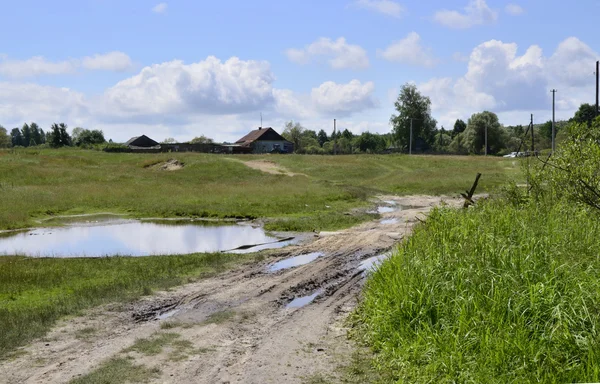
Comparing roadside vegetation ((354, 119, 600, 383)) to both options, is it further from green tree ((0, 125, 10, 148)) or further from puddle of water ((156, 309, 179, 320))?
green tree ((0, 125, 10, 148))

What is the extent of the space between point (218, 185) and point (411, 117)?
78496 millimetres

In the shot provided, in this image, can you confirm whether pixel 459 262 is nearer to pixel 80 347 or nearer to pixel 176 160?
pixel 80 347

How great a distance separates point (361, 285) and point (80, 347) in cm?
675

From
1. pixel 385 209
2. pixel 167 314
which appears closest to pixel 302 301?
pixel 167 314

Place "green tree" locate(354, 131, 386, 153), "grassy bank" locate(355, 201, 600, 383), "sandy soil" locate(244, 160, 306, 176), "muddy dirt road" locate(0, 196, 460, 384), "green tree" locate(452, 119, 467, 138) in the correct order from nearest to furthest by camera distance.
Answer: "grassy bank" locate(355, 201, 600, 383) → "muddy dirt road" locate(0, 196, 460, 384) → "sandy soil" locate(244, 160, 306, 176) → "green tree" locate(354, 131, 386, 153) → "green tree" locate(452, 119, 467, 138)

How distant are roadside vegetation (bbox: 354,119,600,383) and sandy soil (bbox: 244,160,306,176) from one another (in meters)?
42.6

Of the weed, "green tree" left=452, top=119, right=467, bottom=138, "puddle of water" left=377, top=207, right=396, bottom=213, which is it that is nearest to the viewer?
the weed

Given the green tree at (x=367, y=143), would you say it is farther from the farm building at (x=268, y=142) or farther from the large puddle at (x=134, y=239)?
the large puddle at (x=134, y=239)

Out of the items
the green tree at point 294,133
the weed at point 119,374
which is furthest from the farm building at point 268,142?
the weed at point 119,374

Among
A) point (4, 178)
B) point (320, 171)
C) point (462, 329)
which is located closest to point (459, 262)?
point (462, 329)

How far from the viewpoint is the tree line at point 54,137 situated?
105875 mm

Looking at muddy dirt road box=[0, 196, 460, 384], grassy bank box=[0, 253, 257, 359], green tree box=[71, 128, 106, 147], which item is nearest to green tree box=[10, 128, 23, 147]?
green tree box=[71, 128, 106, 147]

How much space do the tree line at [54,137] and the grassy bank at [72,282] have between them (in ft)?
275

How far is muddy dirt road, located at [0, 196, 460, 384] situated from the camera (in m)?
8.48
